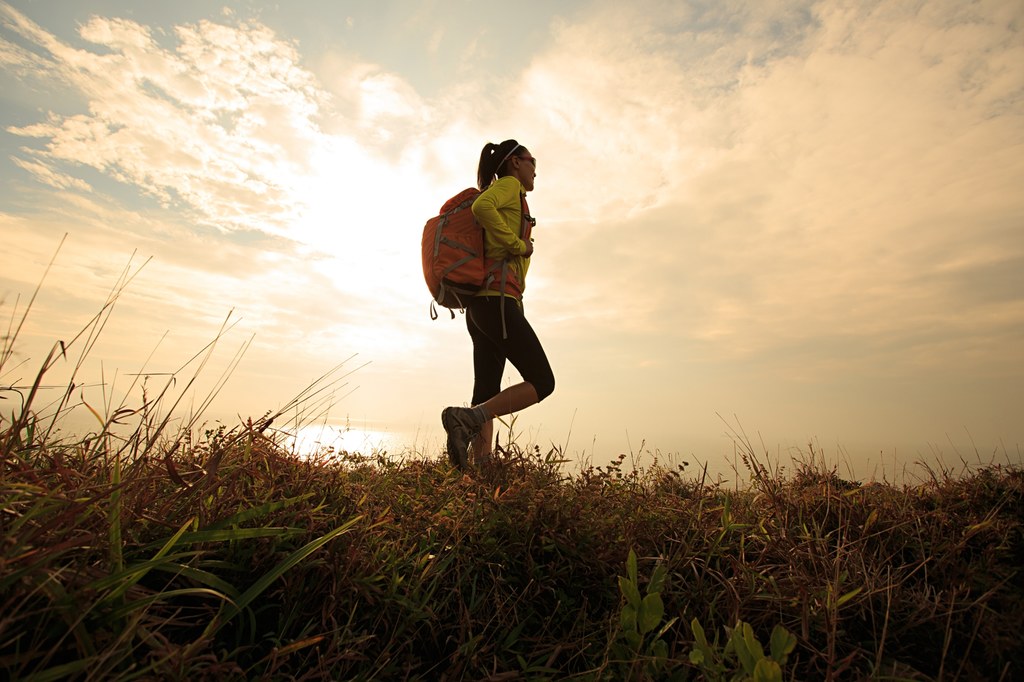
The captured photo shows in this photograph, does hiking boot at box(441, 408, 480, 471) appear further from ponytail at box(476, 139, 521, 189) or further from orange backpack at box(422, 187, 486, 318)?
ponytail at box(476, 139, 521, 189)

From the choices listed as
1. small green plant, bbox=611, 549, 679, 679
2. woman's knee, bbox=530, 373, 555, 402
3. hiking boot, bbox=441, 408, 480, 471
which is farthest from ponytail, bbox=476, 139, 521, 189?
small green plant, bbox=611, 549, 679, 679

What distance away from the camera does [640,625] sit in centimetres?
169

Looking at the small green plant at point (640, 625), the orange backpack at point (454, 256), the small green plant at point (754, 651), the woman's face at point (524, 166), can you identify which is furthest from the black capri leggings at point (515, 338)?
the small green plant at point (754, 651)

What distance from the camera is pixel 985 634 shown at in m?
2.16

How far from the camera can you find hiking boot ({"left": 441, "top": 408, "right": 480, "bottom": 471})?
4555 mm

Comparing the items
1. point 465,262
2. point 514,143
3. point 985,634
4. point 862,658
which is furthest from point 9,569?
point 514,143

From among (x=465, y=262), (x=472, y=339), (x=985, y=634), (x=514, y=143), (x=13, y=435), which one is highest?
(x=514, y=143)

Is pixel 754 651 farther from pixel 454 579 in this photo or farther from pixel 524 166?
pixel 524 166

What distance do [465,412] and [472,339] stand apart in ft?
3.37

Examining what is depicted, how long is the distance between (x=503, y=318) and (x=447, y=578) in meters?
2.72

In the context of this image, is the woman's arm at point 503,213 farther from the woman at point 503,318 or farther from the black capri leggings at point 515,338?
the black capri leggings at point 515,338

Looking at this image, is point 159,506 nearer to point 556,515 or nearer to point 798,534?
point 556,515

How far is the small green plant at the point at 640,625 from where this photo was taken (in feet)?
5.43

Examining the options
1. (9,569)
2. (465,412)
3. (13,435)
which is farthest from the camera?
(465,412)
